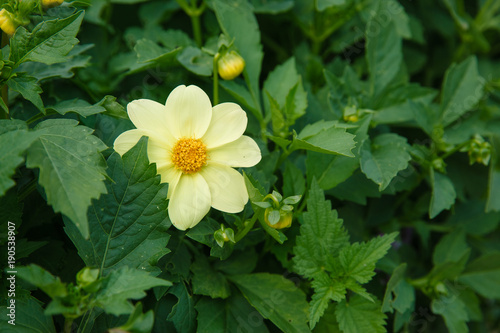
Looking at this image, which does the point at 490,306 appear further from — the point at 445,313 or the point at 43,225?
the point at 43,225

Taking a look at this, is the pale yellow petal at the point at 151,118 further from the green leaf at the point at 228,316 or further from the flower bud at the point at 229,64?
the green leaf at the point at 228,316

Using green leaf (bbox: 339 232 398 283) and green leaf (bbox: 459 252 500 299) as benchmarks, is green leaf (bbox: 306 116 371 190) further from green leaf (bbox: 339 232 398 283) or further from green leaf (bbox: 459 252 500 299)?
green leaf (bbox: 459 252 500 299)

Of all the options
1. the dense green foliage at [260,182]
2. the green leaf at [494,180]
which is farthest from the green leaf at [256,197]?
the green leaf at [494,180]

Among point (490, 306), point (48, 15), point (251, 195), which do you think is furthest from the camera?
point (490, 306)

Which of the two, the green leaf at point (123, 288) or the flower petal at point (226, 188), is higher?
the flower petal at point (226, 188)

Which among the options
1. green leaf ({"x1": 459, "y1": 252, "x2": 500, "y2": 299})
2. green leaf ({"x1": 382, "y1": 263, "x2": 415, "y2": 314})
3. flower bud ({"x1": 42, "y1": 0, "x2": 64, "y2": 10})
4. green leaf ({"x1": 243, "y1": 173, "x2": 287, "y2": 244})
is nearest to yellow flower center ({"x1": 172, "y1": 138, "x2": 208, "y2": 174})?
green leaf ({"x1": 243, "y1": 173, "x2": 287, "y2": 244})

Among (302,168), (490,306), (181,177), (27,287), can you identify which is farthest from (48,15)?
(490,306)

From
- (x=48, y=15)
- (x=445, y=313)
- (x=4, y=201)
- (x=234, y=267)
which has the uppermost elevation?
(x=48, y=15)
